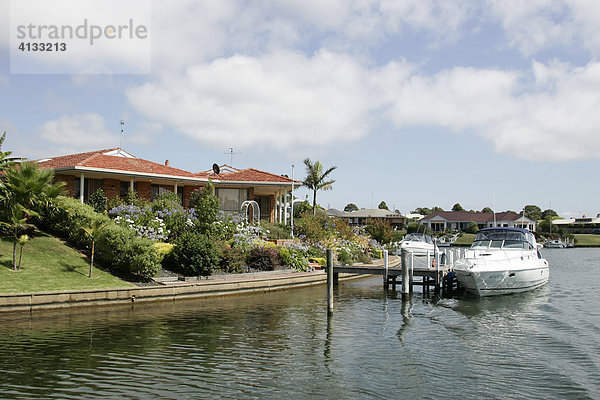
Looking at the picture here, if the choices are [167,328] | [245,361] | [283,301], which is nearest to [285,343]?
[245,361]

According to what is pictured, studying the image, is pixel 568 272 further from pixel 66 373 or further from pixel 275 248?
pixel 66 373

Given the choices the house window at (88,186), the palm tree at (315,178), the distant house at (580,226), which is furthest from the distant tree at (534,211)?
the house window at (88,186)

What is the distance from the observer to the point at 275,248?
25484 mm

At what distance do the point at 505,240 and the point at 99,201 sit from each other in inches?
803

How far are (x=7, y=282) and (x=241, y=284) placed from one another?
8005 millimetres

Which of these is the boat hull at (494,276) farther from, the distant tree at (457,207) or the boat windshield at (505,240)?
the distant tree at (457,207)

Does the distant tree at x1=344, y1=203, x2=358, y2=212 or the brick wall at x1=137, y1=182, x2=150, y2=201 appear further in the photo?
the distant tree at x1=344, y1=203, x2=358, y2=212

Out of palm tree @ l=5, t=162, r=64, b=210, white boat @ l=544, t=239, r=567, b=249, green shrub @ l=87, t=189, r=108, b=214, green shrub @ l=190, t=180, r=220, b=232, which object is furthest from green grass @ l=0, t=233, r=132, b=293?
white boat @ l=544, t=239, r=567, b=249

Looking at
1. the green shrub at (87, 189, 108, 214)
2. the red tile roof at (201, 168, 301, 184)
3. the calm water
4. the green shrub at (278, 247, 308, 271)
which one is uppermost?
the red tile roof at (201, 168, 301, 184)

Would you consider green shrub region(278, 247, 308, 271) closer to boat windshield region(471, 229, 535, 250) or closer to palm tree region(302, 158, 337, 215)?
boat windshield region(471, 229, 535, 250)

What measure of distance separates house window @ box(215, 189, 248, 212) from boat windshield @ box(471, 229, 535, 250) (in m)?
16.8

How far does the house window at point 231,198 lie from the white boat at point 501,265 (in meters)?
16.8

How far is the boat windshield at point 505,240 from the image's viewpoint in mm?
23688

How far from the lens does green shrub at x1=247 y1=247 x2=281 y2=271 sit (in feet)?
76.8
